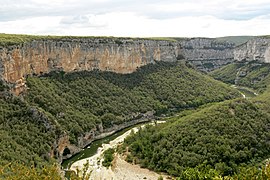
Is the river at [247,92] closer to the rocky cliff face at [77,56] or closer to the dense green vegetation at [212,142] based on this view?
the rocky cliff face at [77,56]

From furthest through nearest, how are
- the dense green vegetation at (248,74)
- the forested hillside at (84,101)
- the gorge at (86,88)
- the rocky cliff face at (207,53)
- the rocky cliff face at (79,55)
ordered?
the rocky cliff face at (207,53), the dense green vegetation at (248,74), the rocky cliff face at (79,55), the gorge at (86,88), the forested hillside at (84,101)

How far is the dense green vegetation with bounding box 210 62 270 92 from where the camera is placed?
4200 inches

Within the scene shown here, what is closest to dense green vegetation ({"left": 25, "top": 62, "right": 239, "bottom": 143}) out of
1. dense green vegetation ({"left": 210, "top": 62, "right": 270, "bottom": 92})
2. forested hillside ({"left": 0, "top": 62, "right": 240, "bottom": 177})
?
forested hillside ({"left": 0, "top": 62, "right": 240, "bottom": 177})

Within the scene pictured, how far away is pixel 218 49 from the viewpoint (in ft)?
503

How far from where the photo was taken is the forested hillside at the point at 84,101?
45.2 m

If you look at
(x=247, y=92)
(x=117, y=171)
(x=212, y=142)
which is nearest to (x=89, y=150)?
(x=117, y=171)

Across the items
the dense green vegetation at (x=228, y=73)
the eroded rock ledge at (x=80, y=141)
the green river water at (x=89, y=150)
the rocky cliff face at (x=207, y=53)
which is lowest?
the green river water at (x=89, y=150)

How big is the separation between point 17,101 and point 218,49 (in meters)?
116

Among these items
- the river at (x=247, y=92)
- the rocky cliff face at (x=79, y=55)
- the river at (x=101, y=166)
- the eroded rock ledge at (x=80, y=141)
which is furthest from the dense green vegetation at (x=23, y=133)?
the river at (x=247, y=92)

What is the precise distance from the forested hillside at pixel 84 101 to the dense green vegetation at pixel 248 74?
20220 mm

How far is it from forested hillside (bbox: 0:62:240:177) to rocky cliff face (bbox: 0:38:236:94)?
1707 millimetres

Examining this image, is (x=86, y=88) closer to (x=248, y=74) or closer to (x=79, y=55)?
(x=79, y=55)

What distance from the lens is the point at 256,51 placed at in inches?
4884

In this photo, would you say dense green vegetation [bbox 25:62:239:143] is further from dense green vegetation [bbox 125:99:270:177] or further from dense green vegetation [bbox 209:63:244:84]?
dense green vegetation [bbox 209:63:244:84]
